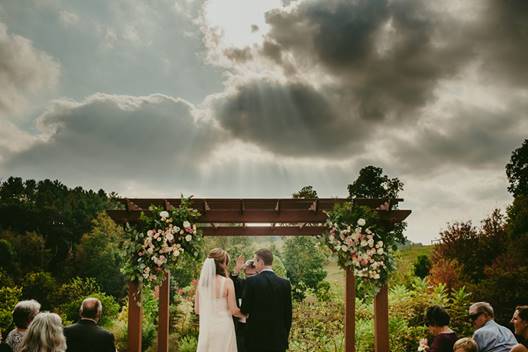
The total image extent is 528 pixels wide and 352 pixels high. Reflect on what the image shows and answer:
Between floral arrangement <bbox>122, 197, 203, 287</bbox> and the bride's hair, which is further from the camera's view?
floral arrangement <bbox>122, 197, 203, 287</bbox>

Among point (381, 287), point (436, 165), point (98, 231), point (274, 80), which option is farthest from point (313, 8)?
point (98, 231)

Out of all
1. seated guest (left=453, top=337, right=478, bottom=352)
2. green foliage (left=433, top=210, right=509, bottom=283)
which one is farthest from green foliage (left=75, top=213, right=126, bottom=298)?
seated guest (left=453, top=337, right=478, bottom=352)

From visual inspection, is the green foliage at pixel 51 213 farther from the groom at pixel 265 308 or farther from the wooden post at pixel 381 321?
the groom at pixel 265 308

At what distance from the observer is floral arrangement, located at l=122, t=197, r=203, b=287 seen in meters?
7.27

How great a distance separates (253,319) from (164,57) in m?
13.7

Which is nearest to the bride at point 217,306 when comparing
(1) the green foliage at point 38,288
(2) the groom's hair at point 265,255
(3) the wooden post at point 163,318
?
(2) the groom's hair at point 265,255

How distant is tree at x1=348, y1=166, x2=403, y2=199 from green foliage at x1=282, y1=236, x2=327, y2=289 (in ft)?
56.2

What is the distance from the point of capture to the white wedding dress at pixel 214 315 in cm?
629

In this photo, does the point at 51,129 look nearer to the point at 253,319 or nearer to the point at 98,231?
the point at 98,231

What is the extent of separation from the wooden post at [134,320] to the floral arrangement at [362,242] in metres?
3.02

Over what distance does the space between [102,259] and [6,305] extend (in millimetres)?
10274

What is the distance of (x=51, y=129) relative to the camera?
3544cm

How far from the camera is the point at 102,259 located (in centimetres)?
3189

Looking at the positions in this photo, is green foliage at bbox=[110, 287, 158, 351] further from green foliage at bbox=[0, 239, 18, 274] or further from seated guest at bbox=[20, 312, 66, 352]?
green foliage at bbox=[0, 239, 18, 274]
